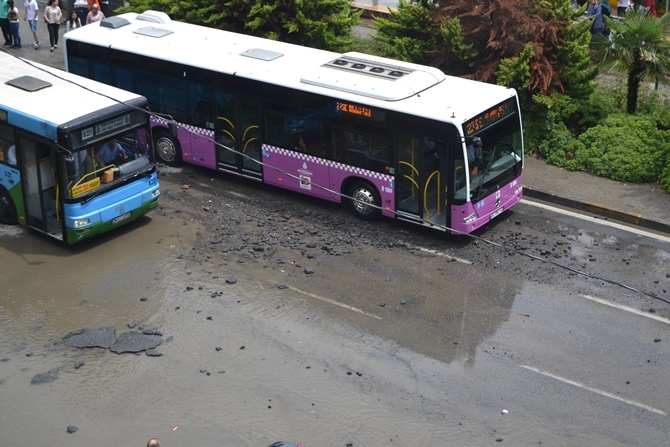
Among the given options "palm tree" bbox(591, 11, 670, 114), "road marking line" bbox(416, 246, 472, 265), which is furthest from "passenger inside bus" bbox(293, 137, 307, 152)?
"palm tree" bbox(591, 11, 670, 114)

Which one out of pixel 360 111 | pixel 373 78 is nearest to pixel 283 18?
pixel 373 78

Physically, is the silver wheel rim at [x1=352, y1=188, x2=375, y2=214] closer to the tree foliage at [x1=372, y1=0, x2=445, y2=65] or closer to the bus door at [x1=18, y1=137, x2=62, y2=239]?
the tree foliage at [x1=372, y1=0, x2=445, y2=65]

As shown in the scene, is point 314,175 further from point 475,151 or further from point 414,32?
point 414,32

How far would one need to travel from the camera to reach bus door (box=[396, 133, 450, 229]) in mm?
16250

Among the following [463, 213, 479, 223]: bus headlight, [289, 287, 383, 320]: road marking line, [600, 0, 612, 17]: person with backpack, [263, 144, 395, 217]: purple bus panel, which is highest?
[600, 0, 612, 17]: person with backpack

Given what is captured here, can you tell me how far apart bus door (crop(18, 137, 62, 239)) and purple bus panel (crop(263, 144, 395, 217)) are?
163 inches

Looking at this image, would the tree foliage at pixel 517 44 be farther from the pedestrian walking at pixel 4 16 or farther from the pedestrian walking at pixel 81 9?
the pedestrian walking at pixel 4 16

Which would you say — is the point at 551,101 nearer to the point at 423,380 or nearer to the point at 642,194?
the point at 642,194

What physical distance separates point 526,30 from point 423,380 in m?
9.31

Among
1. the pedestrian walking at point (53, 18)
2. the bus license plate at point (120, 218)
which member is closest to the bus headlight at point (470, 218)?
the bus license plate at point (120, 218)

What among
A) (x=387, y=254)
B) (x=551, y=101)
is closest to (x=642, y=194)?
(x=551, y=101)

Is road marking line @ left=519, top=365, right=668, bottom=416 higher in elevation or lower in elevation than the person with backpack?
lower

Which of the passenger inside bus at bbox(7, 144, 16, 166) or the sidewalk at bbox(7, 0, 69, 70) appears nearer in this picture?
the passenger inside bus at bbox(7, 144, 16, 166)

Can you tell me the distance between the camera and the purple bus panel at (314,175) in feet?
56.1
